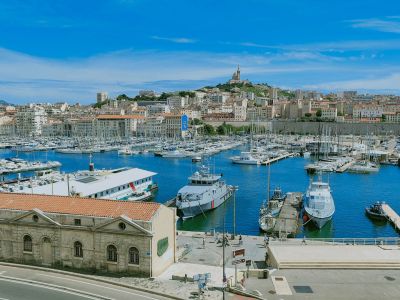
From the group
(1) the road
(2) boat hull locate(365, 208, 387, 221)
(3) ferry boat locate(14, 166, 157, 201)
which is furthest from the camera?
(2) boat hull locate(365, 208, 387, 221)

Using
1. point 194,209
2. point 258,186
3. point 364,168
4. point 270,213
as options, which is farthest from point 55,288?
point 364,168

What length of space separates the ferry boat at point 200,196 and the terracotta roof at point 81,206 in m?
17.2

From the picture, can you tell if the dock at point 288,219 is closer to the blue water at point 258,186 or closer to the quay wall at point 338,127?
the blue water at point 258,186

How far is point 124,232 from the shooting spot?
16781 mm

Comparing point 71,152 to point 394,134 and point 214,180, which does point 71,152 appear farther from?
point 394,134

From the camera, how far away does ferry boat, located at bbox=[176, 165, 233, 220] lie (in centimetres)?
3578

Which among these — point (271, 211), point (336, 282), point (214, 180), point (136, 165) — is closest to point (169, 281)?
point (336, 282)

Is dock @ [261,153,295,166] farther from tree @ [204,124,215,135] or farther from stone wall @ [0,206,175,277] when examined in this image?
stone wall @ [0,206,175,277]

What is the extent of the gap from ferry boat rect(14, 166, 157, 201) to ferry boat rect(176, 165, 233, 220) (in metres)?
5.56

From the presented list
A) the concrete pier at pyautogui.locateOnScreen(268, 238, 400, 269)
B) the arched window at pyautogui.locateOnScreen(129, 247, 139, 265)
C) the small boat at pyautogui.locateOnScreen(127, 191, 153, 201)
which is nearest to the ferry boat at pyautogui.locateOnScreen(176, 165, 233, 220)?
the small boat at pyautogui.locateOnScreen(127, 191, 153, 201)

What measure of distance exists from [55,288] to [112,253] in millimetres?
2431

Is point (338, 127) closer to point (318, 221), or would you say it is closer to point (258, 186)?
point (258, 186)

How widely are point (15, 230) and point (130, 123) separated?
125m

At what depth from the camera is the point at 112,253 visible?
1716cm
